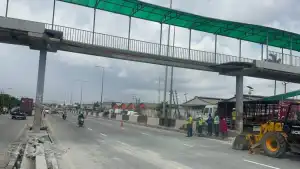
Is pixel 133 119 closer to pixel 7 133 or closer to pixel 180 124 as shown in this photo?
pixel 180 124

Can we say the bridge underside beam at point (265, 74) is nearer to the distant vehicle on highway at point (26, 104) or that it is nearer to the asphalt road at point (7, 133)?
the asphalt road at point (7, 133)

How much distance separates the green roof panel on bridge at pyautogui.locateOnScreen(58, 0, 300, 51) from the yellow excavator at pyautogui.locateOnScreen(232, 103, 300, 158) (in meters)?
11.6

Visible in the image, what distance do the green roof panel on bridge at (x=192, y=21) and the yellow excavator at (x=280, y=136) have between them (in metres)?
11.6

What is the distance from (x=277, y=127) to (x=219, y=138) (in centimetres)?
940

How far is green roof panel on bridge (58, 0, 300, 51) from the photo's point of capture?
2359cm

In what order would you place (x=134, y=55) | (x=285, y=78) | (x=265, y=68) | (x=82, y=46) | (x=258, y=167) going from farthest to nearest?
(x=285, y=78) < (x=265, y=68) < (x=134, y=55) < (x=82, y=46) < (x=258, y=167)

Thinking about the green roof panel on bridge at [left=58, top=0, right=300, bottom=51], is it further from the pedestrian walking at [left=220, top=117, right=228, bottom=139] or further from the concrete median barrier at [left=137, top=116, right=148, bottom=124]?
the concrete median barrier at [left=137, top=116, right=148, bottom=124]

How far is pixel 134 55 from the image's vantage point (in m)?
23.7

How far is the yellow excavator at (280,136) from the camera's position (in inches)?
558

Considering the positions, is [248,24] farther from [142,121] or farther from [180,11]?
[142,121]

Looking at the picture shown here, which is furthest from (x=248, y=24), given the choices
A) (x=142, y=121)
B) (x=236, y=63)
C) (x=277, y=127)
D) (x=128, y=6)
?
(x=142, y=121)

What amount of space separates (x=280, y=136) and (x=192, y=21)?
14.1m

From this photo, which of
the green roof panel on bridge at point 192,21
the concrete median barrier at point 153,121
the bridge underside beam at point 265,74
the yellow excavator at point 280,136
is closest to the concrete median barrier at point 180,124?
the concrete median barrier at point 153,121

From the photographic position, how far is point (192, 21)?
26.1 m
